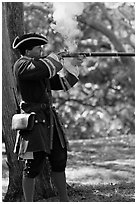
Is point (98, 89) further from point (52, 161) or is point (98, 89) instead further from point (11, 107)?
point (52, 161)

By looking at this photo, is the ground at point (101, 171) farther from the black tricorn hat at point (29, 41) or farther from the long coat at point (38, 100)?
the black tricorn hat at point (29, 41)

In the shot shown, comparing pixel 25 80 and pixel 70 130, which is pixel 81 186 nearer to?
pixel 25 80

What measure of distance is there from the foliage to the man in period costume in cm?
1012

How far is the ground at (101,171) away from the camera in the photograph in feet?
17.1

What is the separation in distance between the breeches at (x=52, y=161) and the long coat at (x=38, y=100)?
52 millimetres

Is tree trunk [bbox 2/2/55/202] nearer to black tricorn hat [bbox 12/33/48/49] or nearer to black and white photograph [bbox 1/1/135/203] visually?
black and white photograph [bbox 1/1/135/203]

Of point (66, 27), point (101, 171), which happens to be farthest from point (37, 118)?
point (101, 171)

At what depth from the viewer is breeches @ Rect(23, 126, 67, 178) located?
4.23 meters

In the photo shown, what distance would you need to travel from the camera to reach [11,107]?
16.4 ft

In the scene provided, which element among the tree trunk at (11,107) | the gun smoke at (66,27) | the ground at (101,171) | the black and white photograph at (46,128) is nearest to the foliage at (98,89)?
the ground at (101,171)

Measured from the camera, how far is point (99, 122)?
1625 centimetres

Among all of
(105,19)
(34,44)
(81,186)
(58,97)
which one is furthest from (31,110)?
(58,97)

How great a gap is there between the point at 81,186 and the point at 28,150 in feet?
5.53

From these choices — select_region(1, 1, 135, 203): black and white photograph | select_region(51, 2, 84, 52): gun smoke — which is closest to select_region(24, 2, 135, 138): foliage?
select_region(1, 1, 135, 203): black and white photograph
